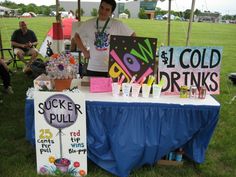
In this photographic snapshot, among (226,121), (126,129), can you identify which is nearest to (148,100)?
(126,129)

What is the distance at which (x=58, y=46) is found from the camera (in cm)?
463

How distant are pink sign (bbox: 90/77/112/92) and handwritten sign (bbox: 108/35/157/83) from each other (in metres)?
0.07

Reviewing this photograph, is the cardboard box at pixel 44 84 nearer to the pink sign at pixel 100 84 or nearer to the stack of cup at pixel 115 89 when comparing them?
the pink sign at pixel 100 84

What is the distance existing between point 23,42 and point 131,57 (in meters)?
4.87

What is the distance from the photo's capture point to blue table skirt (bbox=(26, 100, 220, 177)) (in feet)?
7.39

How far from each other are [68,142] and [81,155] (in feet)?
0.53

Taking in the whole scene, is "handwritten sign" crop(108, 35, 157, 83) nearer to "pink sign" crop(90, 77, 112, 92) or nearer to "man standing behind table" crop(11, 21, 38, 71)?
"pink sign" crop(90, 77, 112, 92)

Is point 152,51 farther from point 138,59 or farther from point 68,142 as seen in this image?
point 68,142

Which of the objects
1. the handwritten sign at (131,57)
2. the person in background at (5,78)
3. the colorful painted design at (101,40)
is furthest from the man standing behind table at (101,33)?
the person in background at (5,78)

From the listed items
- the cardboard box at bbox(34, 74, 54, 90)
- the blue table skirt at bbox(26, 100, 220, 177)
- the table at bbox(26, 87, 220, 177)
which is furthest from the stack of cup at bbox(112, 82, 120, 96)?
the cardboard box at bbox(34, 74, 54, 90)

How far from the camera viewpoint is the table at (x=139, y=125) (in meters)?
2.25

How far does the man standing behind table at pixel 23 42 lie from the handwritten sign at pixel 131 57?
4.54 meters

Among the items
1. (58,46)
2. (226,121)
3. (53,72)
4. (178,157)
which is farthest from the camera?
(58,46)

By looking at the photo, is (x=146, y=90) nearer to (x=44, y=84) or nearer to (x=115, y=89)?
(x=115, y=89)
